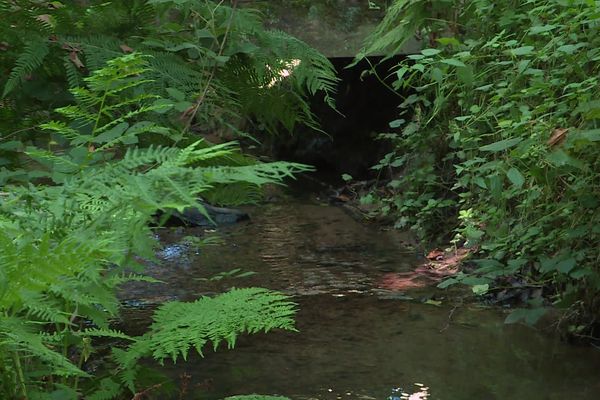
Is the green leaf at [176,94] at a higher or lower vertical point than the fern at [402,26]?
higher

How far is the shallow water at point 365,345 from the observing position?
9.53ft

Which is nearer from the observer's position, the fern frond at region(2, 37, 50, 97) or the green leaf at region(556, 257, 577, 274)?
the fern frond at region(2, 37, 50, 97)

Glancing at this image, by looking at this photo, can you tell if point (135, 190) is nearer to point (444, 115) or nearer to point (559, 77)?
point (559, 77)

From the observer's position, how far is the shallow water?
290cm

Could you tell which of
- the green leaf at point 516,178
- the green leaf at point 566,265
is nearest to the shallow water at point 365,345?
the green leaf at point 566,265

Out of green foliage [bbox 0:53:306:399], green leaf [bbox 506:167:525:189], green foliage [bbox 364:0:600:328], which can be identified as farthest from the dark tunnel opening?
green foliage [bbox 0:53:306:399]

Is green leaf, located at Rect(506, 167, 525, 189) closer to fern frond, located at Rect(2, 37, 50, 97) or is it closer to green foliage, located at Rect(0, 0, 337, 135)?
green foliage, located at Rect(0, 0, 337, 135)

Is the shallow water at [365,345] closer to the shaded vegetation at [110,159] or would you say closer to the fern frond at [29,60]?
the shaded vegetation at [110,159]

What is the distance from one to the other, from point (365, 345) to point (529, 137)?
104 cm

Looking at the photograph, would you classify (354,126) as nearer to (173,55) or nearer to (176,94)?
(173,55)

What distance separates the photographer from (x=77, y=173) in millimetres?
1652

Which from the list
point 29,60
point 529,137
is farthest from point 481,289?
point 29,60

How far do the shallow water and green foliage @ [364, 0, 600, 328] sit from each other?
0.80 feet

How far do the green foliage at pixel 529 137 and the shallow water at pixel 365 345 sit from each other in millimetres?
244
